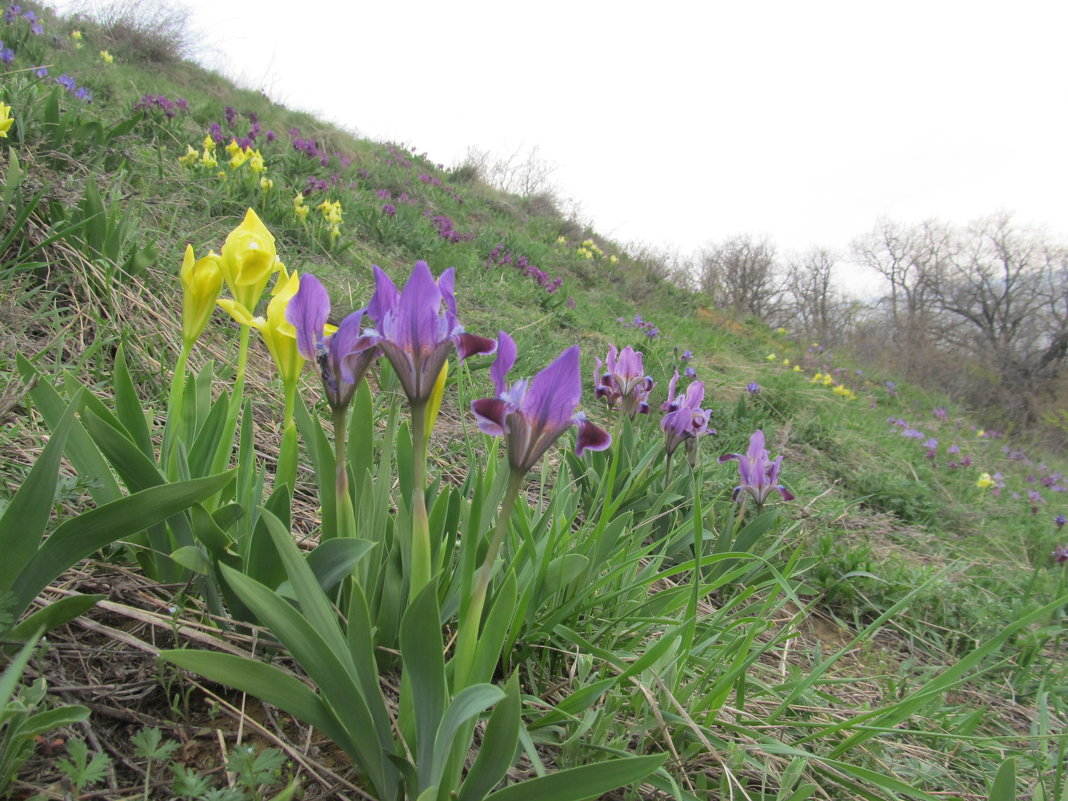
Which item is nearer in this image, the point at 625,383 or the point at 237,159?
the point at 625,383

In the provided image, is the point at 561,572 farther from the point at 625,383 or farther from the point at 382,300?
the point at 625,383

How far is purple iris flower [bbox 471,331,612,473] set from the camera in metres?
0.75

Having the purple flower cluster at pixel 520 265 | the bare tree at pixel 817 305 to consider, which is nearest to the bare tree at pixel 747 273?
the bare tree at pixel 817 305

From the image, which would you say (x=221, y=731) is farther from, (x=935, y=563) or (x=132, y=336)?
(x=935, y=563)

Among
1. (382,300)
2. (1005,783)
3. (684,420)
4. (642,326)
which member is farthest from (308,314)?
(642,326)

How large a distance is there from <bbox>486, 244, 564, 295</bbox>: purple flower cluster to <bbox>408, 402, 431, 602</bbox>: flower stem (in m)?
5.72

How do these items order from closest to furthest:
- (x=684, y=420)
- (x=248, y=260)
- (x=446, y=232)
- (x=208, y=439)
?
(x=248, y=260), (x=208, y=439), (x=684, y=420), (x=446, y=232)

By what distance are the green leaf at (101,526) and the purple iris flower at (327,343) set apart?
0.20 metres

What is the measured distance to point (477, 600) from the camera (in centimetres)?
80

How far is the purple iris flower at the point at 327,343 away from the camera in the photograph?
0.83 m

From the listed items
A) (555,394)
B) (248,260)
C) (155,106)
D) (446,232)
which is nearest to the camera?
(555,394)

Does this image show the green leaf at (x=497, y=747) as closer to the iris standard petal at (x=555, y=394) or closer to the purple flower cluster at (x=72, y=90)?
the iris standard petal at (x=555, y=394)

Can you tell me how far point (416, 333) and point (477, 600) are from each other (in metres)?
0.37

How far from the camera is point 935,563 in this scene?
9.78 feet
